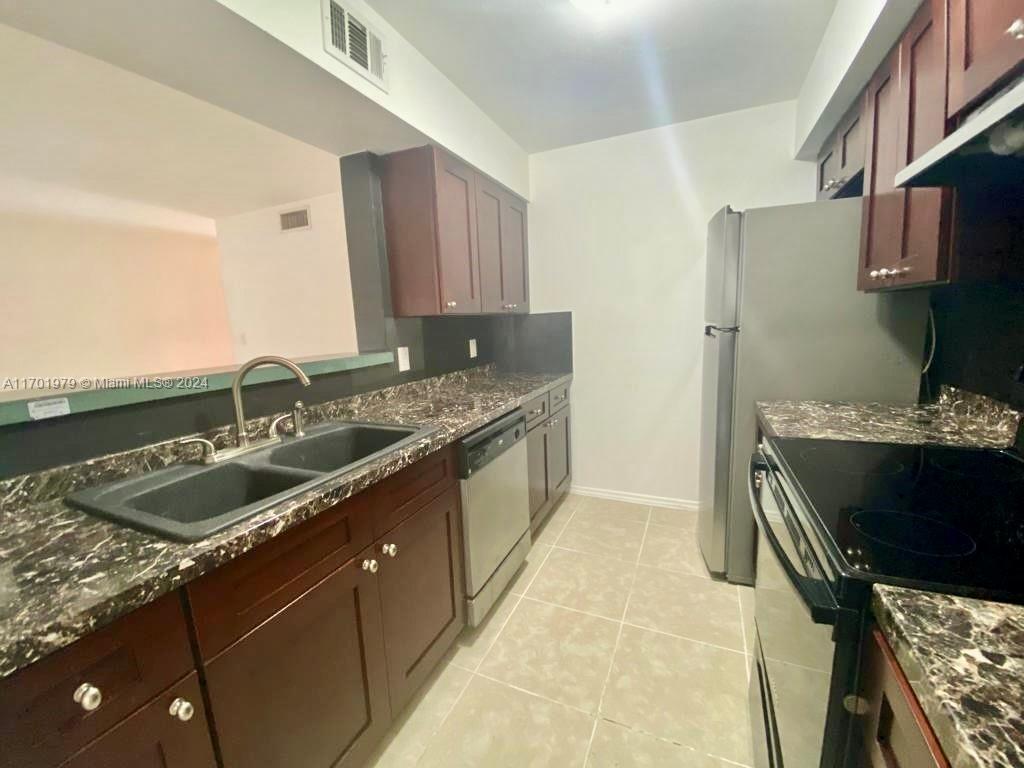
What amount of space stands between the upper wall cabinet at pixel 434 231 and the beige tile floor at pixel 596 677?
1.50 metres

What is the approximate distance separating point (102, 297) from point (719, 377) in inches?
209

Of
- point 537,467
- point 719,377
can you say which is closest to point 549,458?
point 537,467

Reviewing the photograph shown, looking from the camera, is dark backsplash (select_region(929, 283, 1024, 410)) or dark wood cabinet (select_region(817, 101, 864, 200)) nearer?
dark backsplash (select_region(929, 283, 1024, 410))

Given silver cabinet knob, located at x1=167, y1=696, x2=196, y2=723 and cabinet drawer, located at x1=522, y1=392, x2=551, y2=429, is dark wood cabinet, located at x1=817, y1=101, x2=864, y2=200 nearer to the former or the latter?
cabinet drawer, located at x1=522, y1=392, x2=551, y2=429

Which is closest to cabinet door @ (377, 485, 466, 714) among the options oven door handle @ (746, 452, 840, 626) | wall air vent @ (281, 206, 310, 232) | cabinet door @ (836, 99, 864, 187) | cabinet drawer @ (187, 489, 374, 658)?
cabinet drawer @ (187, 489, 374, 658)

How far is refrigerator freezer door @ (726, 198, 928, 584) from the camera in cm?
157

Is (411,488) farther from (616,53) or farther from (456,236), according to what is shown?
(616,53)

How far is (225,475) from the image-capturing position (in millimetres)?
1204

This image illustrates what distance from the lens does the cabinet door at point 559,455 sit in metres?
2.56

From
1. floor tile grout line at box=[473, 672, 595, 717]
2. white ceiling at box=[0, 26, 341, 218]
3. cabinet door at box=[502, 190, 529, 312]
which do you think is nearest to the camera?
floor tile grout line at box=[473, 672, 595, 717]

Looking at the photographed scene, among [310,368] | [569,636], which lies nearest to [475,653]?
[569,636]

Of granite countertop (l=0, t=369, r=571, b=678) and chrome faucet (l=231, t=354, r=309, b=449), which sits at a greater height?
chrome faucet (l=231, t=354, r=309, b=449)

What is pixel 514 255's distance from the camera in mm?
2686

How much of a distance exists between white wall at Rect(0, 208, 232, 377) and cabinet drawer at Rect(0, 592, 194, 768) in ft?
10.5
